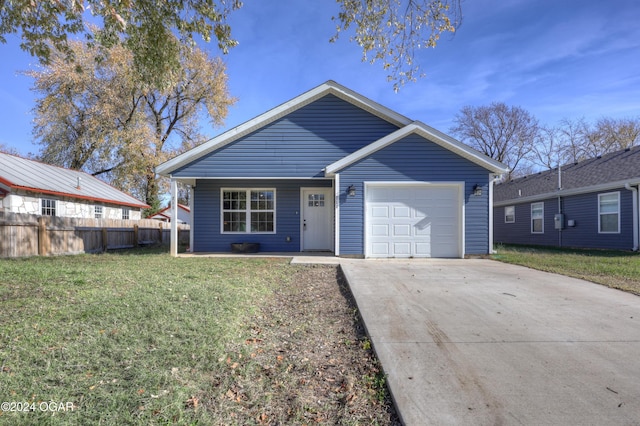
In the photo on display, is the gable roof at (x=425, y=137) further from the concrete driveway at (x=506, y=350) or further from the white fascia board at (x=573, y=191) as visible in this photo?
the white fascia board at (x=573, y=191)

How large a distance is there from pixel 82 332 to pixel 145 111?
2592 centimetres

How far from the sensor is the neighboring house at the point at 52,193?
12.3 meters

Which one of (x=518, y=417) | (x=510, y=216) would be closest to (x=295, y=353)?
(x=518, y=417)

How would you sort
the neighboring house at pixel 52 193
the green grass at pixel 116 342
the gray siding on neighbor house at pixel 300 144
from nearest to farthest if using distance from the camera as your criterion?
the green grass at pixel 116 342, the gray siding on neighbor house at pixel 300 144, the neighboring house at pixel 52 193

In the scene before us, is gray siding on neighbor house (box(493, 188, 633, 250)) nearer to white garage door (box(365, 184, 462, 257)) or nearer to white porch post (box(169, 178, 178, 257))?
white garage door (box(365, 184, 462, 257))

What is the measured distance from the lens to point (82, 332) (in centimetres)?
353

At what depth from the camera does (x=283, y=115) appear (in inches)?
439

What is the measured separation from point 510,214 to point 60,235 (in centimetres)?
2089

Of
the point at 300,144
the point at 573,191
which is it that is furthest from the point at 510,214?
the point at 300,144

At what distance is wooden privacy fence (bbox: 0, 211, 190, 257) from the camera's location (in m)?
9.68

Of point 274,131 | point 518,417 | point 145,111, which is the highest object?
point 145,111

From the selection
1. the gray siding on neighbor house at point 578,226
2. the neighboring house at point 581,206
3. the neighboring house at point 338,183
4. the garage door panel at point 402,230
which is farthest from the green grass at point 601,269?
the neighboring house at point 581,206

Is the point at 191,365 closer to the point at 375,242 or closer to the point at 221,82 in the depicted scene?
the point at 375,242

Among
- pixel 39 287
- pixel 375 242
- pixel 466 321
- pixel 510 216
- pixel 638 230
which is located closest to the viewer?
pixel 466 321
